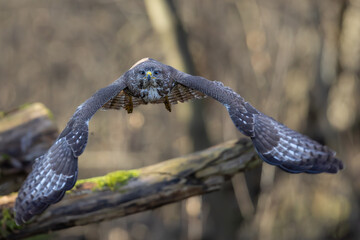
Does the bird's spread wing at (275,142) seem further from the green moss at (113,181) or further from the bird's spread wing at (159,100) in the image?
the green moss at (113,181)

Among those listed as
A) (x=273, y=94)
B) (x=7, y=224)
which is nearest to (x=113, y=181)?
(x=7, y=224)

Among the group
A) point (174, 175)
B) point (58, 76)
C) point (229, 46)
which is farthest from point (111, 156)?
point (174, 175)

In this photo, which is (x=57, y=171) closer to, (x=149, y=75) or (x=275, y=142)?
(x=149, y=75)

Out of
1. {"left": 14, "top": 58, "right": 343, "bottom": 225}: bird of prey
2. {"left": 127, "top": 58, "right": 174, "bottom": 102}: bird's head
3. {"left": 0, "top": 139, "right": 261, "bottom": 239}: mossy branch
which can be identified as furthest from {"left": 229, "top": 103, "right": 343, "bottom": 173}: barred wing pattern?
{"left": 127, "top": 58, "right": 174, "bottom": 102}: bird's head

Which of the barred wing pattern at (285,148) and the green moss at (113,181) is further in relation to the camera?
the green moss at (113,181)

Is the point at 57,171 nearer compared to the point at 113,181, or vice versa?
the point at 57,171

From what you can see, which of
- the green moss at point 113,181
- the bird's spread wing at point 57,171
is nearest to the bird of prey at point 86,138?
the bird's spread wing at point 57,171
